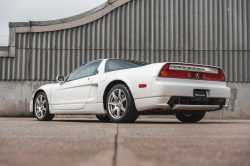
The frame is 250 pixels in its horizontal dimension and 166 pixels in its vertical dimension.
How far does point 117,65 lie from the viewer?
5461 millimetres

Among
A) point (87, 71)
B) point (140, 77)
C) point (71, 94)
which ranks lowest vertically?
point (71, 94)

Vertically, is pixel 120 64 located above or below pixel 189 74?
above

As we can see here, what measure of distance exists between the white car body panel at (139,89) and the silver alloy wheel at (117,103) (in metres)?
0.23

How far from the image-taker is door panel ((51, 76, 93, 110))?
5.80m

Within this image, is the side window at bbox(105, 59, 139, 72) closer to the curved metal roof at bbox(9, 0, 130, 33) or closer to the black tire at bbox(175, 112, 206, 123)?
the black tire at bbox(175, 112, 206, 123)

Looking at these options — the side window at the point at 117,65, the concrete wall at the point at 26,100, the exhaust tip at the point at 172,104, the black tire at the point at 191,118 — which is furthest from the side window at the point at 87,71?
the concrete wall at the point at 26,100

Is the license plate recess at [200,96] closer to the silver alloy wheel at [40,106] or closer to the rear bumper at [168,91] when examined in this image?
the rear bumper at [168,91]

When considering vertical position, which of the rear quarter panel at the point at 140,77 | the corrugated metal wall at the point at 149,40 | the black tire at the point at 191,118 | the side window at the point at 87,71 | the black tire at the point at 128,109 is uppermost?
the corrugated metal wall at the point at 149,40

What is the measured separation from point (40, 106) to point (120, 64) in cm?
263

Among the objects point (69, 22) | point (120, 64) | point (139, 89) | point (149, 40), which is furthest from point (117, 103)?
point (69, 22)

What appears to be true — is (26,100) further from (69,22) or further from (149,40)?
(149,40)

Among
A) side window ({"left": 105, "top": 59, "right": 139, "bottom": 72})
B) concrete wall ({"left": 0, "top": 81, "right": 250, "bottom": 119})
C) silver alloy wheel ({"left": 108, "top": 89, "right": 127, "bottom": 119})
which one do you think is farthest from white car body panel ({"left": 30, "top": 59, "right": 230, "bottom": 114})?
concrete wall ({"left": 0, "top": 81, "right": 250, "bottom": 119})

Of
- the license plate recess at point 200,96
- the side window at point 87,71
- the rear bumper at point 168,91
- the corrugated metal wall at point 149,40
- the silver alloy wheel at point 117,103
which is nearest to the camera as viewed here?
the rear bumper at point 168,91

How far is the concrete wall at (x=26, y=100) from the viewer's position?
10562 millimetres
